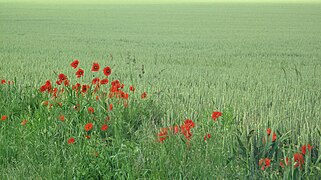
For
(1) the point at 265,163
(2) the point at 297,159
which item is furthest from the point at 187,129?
(2) the point at 297,159

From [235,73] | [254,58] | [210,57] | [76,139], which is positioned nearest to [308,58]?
[254,58]

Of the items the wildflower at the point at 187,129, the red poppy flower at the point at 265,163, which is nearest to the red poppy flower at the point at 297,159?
the red poppy flower at the point at 265,163

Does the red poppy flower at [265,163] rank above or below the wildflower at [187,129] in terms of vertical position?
below

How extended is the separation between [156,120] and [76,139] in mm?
1111

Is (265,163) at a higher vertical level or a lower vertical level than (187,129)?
lower

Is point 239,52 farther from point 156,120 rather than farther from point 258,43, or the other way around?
point 156,120

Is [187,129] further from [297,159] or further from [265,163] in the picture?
[297,159]

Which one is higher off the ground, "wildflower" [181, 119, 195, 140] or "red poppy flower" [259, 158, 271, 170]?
"wildflower" [181, 119, 195, 140]

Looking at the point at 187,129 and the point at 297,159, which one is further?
the point at 187,129

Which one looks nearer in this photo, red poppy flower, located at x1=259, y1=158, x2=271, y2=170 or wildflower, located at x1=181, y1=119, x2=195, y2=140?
red poppy flower, located at x1=259, y1=158, x2=271, y2=170

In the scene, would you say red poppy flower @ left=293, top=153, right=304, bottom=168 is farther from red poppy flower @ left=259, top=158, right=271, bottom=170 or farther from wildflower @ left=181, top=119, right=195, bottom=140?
wildflower @ left=181, top=119, right=195, bottom=140

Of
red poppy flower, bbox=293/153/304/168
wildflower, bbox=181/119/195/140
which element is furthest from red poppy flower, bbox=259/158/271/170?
wildflower, bbox=181/119/195/140

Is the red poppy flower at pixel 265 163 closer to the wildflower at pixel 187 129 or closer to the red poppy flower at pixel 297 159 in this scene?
the red poppy flower at pixel 297 159

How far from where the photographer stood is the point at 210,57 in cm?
1295
